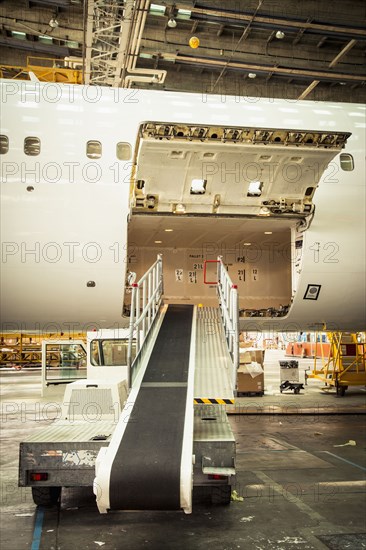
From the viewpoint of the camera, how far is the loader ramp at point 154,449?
5.38 meters

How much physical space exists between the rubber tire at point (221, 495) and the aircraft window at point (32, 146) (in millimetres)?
6150

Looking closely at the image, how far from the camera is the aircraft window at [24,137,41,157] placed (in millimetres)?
9602

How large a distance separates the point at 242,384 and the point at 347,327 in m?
8.90

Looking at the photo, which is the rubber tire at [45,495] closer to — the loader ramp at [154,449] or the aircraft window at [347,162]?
the loader ramp at [154,449]

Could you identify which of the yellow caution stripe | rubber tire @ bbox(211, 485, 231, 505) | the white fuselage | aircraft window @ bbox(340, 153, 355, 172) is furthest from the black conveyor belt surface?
aircraft window @ bbox(340, 153, 355, 172)

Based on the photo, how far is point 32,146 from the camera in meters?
9.62

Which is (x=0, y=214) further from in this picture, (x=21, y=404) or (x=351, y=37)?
(x=351, y=37)

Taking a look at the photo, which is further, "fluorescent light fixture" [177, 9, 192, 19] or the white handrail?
Answer: "fluorescent light fixture" [177, 9, 192, 19]

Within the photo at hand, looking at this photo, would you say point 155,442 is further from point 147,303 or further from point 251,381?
point 251,381

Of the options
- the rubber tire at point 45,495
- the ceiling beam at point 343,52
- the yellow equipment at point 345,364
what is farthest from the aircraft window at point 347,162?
the ceiling beam at point 343,52

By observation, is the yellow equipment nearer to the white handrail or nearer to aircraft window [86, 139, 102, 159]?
the white handrail

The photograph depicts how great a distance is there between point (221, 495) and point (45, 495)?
2.49 metres

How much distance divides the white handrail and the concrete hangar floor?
1.84m

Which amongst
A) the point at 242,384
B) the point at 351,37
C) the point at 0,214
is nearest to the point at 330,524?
the point at 0,214
